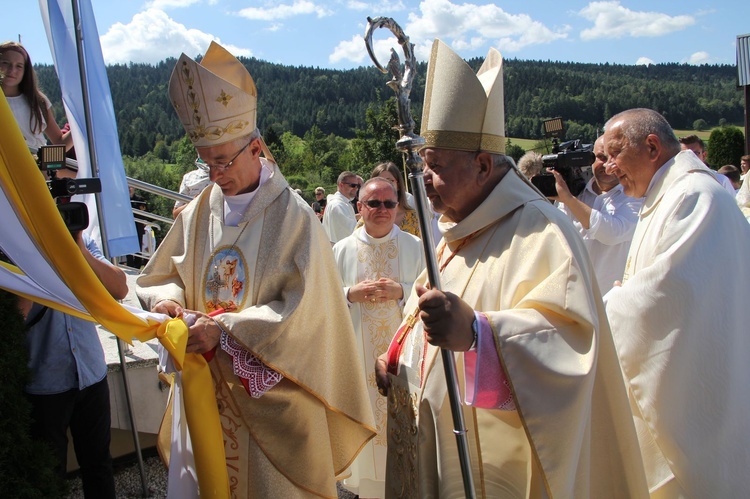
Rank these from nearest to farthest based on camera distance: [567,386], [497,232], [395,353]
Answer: [567,386]
[497,232]
[395,353]

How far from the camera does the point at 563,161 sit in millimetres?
5031

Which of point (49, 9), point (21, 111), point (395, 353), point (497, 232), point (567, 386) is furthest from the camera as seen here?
point (21, 111)

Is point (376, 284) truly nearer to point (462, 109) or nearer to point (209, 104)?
point (209, 104)

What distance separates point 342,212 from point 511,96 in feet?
265

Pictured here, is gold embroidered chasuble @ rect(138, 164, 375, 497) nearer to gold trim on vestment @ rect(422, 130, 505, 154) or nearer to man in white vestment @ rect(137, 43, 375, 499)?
man in white vestment @ rect(137, 43, 375, 499)

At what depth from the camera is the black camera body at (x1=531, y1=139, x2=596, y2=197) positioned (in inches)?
196

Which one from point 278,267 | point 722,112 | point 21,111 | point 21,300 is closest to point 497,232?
point 278,267

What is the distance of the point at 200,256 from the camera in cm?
337

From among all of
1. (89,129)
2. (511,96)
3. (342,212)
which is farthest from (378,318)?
(511,96)

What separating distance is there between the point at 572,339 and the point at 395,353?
2.82 feet

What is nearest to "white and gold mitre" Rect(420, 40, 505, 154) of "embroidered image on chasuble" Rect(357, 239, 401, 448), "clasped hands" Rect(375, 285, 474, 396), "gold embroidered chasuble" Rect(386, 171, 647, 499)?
"gold embroidered chasuble" Rect(386, 171, 647, 499)

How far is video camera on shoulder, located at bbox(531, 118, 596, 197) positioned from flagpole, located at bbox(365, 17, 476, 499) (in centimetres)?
293

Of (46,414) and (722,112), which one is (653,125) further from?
(722,112)

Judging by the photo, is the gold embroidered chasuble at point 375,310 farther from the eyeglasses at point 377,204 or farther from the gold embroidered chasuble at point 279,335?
the gold embroidered chasuble at point 279,335
